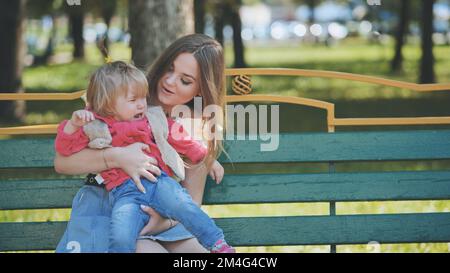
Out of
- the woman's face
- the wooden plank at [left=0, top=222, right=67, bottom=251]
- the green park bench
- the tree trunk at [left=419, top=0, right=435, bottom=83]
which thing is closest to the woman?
the woman's face

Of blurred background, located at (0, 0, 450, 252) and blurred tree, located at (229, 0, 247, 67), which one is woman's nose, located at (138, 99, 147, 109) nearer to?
blurred background, located at (0, 0, 450, 252)

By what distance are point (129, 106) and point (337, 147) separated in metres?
1.02

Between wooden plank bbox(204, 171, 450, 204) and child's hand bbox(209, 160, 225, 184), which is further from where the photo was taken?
wooden plank bbox(204, 171, 450, 204)

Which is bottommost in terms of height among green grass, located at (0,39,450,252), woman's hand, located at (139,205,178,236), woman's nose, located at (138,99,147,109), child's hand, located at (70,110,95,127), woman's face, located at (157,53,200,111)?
green grass, located at (0,39,450,252)

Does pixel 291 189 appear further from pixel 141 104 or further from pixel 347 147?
pixel 141 104

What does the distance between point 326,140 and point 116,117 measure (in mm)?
998

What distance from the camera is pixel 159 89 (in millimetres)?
3939

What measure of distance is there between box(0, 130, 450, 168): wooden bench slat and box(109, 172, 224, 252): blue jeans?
1.68 feet

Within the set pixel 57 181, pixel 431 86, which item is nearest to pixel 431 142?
pixel 431 86

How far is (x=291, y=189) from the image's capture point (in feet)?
13.5

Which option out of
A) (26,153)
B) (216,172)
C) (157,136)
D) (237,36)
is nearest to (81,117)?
(157,136)

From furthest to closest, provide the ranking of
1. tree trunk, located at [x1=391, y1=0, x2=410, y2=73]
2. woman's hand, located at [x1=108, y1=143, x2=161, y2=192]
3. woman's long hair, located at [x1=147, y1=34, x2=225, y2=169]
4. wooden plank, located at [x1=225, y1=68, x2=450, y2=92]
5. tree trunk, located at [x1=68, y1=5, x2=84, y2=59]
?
tree trunk, located at [x1=68, y1=5, x2=84, y2=59] → tree trunk, located at [x1=391, y1=0, x2=410, y2=73] → wooden plank, located at [x1=225, y1=68, x2=450, y2=92] → woman's long hair, located at [x1=147, y1=34, x2=225, y2=169] → woman's hand, located at [x1=108, y1=143, x2=161, y2=192]

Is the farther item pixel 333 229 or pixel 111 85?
pixel 333 229

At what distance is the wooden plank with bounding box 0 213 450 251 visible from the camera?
4086mm
